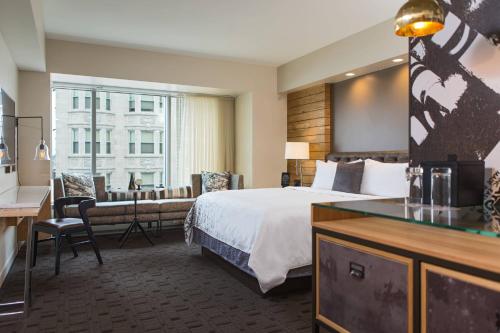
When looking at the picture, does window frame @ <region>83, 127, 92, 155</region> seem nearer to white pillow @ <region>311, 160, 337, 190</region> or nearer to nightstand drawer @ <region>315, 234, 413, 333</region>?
white pillow @ <region>311, 160, 337, 190</region>

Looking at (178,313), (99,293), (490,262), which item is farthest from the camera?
(99,293)

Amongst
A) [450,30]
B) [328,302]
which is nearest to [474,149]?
[450,30]

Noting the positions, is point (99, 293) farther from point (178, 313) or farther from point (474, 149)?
point (474, 149)

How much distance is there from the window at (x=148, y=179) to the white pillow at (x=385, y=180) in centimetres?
387

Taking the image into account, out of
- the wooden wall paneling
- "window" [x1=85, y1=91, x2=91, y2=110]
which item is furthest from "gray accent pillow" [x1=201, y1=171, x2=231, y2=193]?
"window" [x1=85, y1=91, x2=91, y2=110]

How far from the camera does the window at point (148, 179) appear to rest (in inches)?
269

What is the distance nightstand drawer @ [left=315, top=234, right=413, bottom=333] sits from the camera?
1562 mm

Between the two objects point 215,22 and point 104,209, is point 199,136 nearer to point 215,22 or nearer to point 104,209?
point 104,209

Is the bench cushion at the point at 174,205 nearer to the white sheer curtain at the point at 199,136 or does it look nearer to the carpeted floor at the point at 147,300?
the white sheer curtain at the point at 199,136

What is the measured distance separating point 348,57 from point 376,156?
1.38 metres

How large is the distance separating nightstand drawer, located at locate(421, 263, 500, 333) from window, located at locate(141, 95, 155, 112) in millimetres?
6089

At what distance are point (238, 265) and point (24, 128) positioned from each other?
3744mm

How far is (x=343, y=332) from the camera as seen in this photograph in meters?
1.86

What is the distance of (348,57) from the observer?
519 cm
